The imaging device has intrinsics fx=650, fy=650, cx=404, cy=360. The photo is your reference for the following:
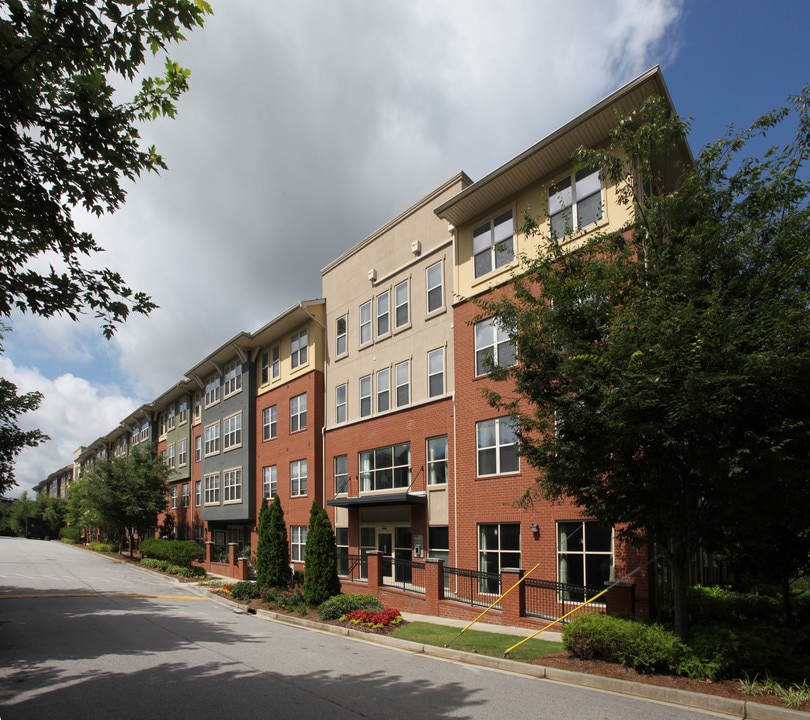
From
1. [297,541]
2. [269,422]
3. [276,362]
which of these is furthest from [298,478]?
[276,362]

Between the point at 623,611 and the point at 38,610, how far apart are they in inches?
662

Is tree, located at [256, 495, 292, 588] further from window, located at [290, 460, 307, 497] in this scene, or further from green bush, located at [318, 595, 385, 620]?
window, located at [290, 460, 307, 497]

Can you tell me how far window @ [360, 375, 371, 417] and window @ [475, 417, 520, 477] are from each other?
284 inches

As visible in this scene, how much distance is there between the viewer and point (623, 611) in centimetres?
1309

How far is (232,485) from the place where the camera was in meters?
37.1

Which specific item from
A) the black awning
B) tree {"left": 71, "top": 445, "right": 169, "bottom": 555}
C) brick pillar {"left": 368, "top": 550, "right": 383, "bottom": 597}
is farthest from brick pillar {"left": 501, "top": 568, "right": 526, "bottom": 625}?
tree {"left": 71, "top": 445, "right": 169, "bottom": 555}

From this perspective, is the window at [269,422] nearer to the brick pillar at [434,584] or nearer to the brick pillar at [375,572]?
the brick pillar at [375,572]

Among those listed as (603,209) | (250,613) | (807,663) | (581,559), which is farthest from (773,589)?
(250,613)

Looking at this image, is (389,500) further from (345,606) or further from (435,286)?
(435,286)

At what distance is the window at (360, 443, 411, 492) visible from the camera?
23.7 metres

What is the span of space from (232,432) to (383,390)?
1583 cm

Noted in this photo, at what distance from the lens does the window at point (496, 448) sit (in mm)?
19047

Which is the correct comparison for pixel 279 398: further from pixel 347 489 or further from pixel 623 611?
pixel 623 611

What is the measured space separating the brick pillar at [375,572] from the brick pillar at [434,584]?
2.81 meters
